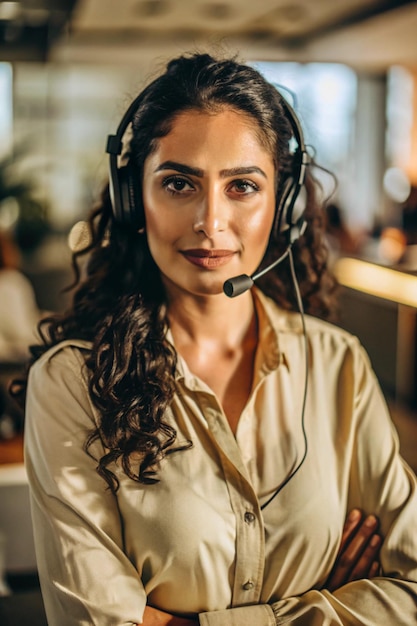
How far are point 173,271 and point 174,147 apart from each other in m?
0.17

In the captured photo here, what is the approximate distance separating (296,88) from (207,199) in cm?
347

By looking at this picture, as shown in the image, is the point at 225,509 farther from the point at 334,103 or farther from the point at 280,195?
the point at 334,103

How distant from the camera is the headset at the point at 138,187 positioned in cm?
112

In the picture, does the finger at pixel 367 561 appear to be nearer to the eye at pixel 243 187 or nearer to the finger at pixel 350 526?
the finger at pixel 350 526

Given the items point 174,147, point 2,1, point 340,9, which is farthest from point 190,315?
point 340,9

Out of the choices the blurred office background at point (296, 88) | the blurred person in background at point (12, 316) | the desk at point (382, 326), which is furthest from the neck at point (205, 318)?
the desk at point (382, 326)

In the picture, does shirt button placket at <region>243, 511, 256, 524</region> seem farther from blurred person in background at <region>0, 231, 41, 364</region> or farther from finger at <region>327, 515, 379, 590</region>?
blurred person in background at <region>0, 231, 41, 364</region>

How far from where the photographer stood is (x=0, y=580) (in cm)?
223

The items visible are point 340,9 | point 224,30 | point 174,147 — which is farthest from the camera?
point 224,30

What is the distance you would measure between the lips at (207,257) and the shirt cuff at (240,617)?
45 cm

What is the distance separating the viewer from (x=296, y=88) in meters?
4.30

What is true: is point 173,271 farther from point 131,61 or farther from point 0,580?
point 131,61

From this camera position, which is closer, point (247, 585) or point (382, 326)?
point (247, 585)

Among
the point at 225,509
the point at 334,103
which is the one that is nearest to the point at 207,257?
the point at 225,509
